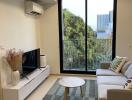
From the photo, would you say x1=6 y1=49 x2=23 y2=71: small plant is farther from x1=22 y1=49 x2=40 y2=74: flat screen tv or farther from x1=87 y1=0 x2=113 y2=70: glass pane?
x1=87 y1=0 x2=113 y2=70: glass pane

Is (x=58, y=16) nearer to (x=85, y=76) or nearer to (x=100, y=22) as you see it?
(x=100, y=22)

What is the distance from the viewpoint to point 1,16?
3559mm

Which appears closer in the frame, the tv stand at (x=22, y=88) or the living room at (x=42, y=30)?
the tv stand at (x=22, y=88)

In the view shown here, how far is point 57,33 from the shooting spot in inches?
229

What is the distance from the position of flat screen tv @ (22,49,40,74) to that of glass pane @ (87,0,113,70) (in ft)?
5.55

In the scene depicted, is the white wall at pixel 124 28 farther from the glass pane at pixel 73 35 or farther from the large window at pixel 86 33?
the glass pane at pixel 73 35

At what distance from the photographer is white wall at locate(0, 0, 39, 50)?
144 inches

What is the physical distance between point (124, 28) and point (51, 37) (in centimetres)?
221

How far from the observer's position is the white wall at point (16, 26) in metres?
3.66

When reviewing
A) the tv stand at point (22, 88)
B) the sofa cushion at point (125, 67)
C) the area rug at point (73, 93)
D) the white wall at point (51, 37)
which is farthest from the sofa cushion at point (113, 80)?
the white wall at point (51, 37)

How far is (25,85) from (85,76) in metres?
2.46

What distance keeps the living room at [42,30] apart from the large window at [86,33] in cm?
18

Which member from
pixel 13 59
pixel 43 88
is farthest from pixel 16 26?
pixel 43 88

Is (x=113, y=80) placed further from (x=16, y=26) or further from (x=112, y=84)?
(x=16, y=26)
